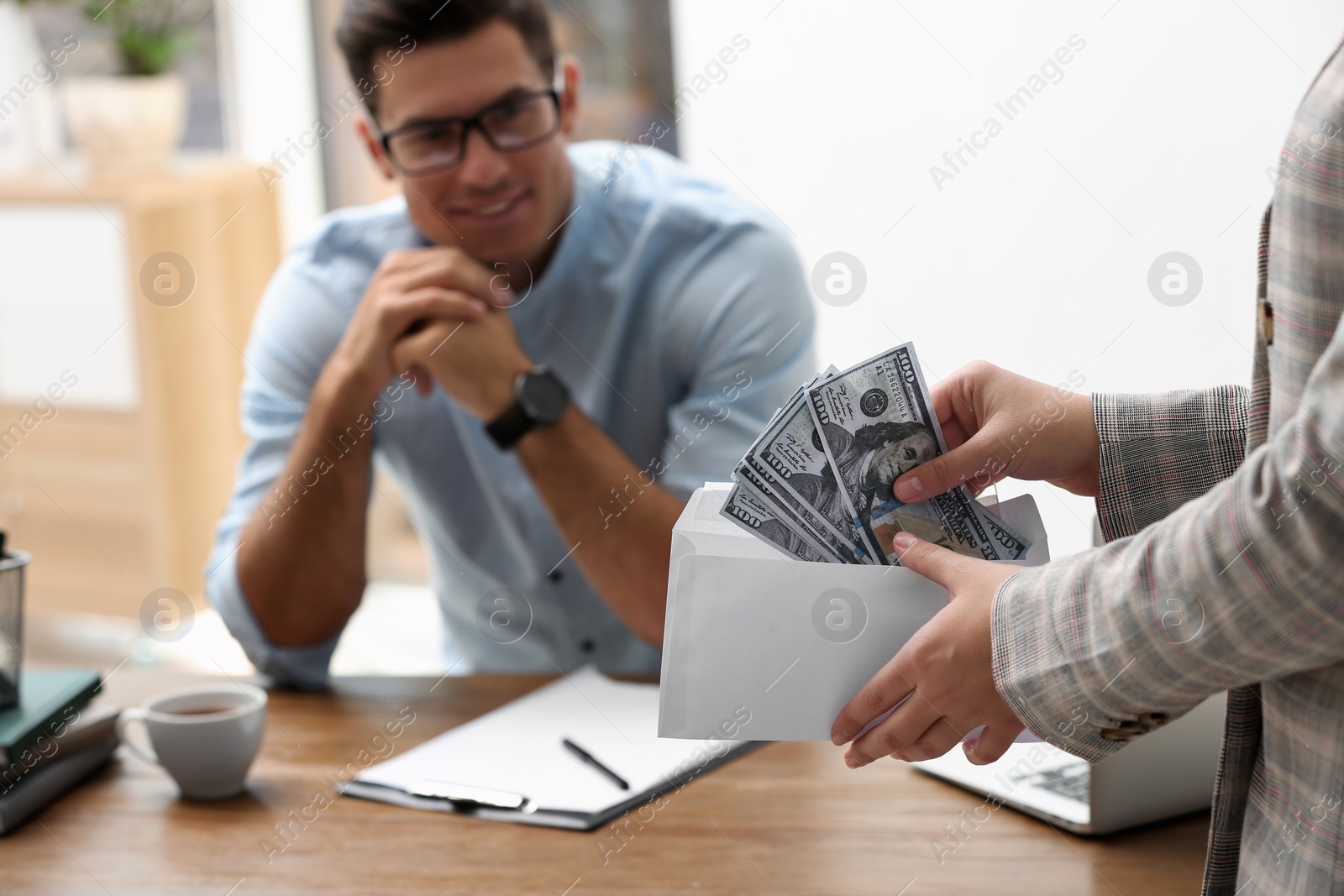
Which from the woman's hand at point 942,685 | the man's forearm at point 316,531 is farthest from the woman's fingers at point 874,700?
the man's forearm at point 316,531

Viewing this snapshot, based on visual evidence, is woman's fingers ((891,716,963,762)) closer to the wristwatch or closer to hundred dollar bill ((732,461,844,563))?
hundred dollar bill ((732,461,844,563))

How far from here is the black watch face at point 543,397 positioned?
1.52 metres

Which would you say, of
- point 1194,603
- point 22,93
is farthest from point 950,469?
point 22,93

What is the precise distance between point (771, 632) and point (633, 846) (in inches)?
11.5

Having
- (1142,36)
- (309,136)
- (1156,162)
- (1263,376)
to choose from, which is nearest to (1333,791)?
(1263,376)

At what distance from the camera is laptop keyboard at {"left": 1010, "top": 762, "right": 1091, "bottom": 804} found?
1.02 metres

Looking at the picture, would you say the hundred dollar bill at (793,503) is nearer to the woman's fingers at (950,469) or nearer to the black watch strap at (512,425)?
the woman's fingers at (950,469)

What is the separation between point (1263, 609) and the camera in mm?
620

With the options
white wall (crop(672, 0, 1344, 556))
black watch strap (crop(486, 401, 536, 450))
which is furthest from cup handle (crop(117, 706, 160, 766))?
white wall (crop(672, 0, 1344, 556))

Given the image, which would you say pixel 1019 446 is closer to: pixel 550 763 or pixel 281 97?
pixel 550 763

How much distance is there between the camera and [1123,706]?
70 cm

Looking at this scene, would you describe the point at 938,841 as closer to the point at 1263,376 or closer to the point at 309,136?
the point at 1263,376

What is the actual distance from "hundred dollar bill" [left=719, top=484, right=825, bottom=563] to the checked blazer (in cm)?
16

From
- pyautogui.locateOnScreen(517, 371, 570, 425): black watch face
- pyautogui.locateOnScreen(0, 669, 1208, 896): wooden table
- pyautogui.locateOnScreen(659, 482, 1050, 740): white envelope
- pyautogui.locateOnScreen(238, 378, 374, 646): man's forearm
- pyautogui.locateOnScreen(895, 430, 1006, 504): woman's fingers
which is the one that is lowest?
pyautogui.locateOnScreen(0, 669, 1208, 896): wooden table
